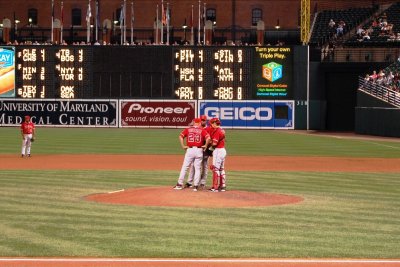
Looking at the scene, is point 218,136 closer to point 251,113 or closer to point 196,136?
point 196,136

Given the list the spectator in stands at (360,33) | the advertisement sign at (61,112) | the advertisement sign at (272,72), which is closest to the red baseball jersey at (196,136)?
the advertisement sign at (272,72)

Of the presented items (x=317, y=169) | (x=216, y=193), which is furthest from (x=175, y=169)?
(x=216, y=193)

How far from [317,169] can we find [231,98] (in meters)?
28.7

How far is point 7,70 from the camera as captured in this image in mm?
60969

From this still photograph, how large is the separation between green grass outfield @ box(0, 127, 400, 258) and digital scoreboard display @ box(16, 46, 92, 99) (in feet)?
101

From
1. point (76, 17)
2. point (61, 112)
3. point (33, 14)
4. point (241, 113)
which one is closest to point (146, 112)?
point (61, 112)

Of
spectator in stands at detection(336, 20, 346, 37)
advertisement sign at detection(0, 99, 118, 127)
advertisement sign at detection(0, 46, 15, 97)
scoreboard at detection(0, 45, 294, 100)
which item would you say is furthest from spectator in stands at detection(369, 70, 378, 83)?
advertisement sign at detection(0, 46, 15, 97)

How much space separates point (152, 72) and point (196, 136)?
37.8m

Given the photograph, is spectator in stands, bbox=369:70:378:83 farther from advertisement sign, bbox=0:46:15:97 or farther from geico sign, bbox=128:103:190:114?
advertisement sign, bbox=0:46:15:97

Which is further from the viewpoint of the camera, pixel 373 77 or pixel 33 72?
pixel 33 72

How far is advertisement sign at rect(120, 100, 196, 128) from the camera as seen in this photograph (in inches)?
2418

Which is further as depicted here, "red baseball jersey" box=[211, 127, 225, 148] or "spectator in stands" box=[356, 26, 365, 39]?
"spectator in stands" box=[356, 26, 365, 39]

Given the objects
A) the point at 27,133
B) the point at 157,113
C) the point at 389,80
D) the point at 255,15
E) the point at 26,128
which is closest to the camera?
the point at 26,128

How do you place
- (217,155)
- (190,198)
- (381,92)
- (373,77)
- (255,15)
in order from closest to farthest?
1. (190,198)
2. (217,155)
3. (381,92)
4. (373,77)
5. (255,15)
